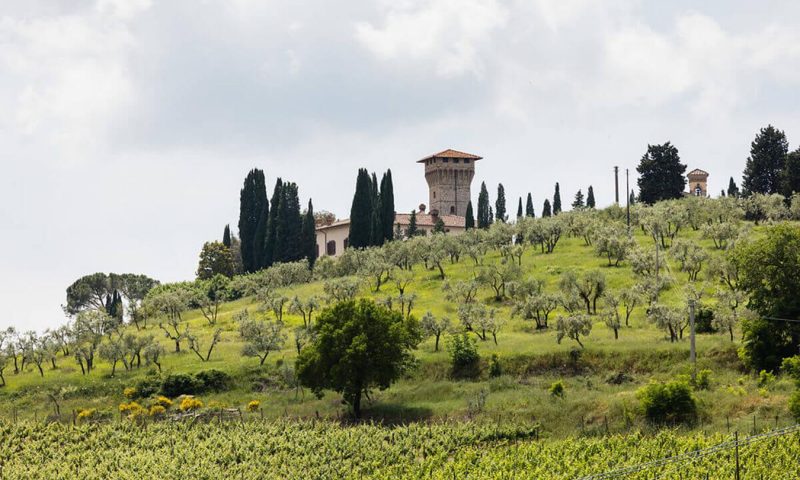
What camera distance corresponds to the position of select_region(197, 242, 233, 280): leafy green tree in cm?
11238

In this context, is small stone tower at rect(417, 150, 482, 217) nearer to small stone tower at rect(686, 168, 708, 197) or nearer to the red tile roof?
the red tile roof

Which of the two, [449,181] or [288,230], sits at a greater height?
[449,181]

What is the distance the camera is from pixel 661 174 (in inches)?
4323

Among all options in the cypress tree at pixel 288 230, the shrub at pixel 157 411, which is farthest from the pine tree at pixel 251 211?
the shrub at pixel 157 411

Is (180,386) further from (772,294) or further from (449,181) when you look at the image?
(449,181)

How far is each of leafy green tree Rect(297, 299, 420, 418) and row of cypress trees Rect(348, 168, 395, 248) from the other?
172 ft

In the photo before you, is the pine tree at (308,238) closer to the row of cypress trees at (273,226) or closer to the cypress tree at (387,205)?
the row of cypress trees at (273,226)

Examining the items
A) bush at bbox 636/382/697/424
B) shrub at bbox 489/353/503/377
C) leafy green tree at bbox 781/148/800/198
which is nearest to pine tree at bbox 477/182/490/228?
leafy green tree at bbox 781/148/800/198

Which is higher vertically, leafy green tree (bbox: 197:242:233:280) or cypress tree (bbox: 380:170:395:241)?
cypress tree (bbox: 380:170:395:241)

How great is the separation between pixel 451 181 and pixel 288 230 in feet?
118

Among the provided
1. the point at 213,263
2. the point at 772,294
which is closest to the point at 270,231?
the point at 213,263

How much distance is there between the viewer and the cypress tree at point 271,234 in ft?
354

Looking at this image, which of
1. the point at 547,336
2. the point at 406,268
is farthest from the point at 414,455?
the point at 406,268

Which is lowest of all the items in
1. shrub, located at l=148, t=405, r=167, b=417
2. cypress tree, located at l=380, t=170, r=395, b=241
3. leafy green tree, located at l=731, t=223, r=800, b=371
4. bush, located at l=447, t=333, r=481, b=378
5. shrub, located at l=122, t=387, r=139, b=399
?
shrub, located at l=148, t=405, r=167, b=417
